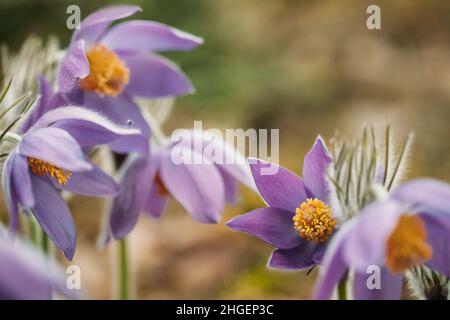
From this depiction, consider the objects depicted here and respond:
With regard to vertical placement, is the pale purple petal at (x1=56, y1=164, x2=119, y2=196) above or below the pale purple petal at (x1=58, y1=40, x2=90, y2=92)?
below

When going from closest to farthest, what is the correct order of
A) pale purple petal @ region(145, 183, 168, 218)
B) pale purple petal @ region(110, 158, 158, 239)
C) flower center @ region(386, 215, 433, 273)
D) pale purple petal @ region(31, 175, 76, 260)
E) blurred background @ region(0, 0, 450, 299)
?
1. flower center @ region(386, 215, 433, 273)
2. pale purple petal @ region(31, 175, 76, 260)
3. pale purple petal @ region(110, 158, 158, 239)
4. pale purple petal @ region(145, 183, 168, 218)
5. blurred background @ region(0, 0, 450, 299)

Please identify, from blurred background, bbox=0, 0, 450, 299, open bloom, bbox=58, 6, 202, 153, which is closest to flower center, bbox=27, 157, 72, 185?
open bloom, bbox=58, 6, 202, 153

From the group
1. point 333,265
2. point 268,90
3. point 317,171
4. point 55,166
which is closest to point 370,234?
point 333,265

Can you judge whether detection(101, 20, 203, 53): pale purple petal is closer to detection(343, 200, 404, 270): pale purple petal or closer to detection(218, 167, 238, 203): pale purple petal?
detection(218, 167, 238, 203): pale purple petal

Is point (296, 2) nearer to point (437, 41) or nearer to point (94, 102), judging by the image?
point (437, 41)

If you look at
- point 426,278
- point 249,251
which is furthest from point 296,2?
point 426,278

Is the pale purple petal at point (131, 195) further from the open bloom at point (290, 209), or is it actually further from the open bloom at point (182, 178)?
the open bloom at point (290, 209)

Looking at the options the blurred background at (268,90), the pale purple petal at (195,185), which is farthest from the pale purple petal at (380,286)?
the blurred background at (268,90)

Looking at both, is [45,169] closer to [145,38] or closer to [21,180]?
[21,180]
